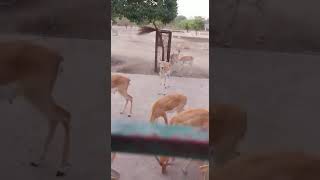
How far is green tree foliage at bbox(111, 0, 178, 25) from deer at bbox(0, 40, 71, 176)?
0.20 meters

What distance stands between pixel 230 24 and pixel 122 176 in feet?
1.56

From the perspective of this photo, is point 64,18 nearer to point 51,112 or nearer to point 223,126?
point 51,112

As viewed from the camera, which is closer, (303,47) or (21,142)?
(303,47)

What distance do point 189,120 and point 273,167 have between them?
23 centimetres

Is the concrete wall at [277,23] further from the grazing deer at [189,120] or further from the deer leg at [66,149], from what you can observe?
the deer leg at [66,149]

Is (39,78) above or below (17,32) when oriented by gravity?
below

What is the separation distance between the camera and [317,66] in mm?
865

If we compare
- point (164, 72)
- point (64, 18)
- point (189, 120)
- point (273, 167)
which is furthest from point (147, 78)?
point (273, 167)

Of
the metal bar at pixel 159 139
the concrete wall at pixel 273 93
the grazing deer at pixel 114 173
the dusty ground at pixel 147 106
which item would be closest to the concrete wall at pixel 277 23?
the concrete wall at pixel 273 93

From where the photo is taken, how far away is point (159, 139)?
0.94 metres

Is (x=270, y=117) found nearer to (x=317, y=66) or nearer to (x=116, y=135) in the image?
(x=317, y=66)

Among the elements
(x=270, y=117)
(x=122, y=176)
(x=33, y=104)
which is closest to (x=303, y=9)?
(x=270, y=117)

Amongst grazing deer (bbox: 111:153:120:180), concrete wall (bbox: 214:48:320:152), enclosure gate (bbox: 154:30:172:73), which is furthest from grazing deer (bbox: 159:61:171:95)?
grazing deer (bbox: 111:153:120:180)

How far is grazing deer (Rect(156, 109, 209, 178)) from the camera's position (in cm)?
91
